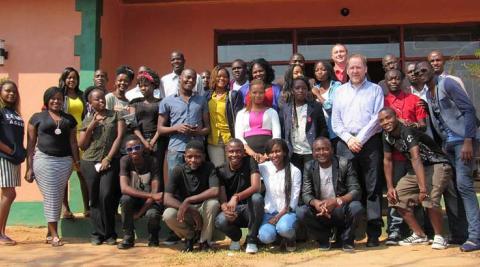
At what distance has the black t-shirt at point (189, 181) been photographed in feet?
18.3

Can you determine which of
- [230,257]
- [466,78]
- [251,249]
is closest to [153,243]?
[230,257]

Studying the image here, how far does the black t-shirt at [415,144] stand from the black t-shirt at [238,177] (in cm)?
143

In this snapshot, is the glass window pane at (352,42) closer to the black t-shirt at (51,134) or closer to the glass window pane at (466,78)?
the glass window pane at (466,78)

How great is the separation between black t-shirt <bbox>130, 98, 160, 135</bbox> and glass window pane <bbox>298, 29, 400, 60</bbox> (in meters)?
3.89

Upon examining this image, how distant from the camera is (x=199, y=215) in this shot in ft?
18.1

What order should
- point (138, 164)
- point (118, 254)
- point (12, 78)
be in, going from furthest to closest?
1. point (12, 78)
2. point (138, 164)
3. point (118, 254)

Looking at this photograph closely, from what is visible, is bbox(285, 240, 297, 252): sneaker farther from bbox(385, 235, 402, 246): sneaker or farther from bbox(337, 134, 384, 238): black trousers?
bbox(385, 235, 402, 246): sneaker

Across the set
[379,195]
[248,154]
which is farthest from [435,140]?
[248,154]

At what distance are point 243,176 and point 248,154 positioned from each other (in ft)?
0.80

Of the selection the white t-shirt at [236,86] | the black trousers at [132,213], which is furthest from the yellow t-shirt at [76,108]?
the white t-shirt at [236,86]

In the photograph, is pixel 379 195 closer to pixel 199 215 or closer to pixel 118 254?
pixel 199 215

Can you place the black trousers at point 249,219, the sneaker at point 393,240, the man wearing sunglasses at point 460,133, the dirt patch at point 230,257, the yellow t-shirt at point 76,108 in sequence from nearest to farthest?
the dirt patch at point 230,257, the man wearing sunglasses at point 460,133, the black trousers at point 249,219, the sneaker at point 393,240, the yellow t-shirt at point 76,108

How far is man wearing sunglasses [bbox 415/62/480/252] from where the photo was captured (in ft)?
17.4

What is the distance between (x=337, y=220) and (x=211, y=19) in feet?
16.5
